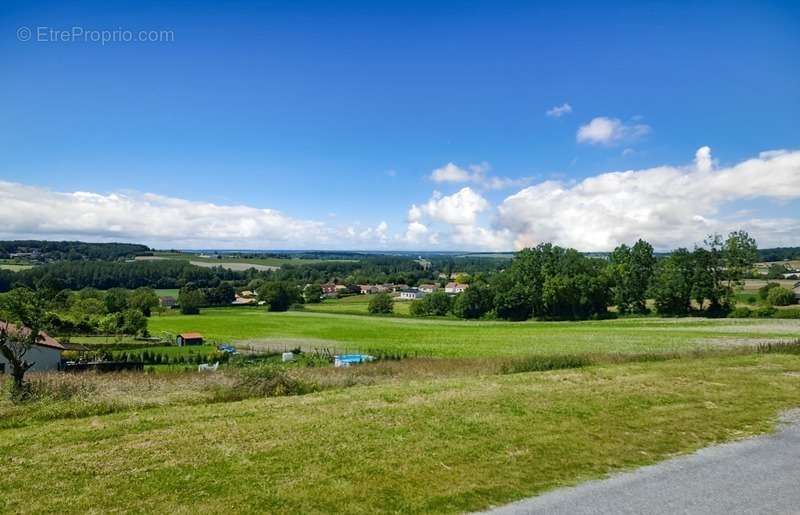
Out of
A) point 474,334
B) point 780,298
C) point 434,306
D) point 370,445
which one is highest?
point 370,445

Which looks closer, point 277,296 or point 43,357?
point 43,357

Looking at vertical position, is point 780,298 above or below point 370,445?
below

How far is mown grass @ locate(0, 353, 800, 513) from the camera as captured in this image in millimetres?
8539

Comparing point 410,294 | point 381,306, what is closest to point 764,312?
point 381,306

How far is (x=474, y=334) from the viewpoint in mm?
59750

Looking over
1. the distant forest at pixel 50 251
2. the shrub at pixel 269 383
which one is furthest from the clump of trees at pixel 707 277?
the distant forest at pixel 50 251

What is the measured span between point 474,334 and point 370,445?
49534 millimetres

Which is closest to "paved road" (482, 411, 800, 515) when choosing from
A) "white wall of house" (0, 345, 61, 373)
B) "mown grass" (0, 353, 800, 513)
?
"mown grass" (0, 353, 800, 513)

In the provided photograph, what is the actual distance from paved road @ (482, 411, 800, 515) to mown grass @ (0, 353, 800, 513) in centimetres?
46

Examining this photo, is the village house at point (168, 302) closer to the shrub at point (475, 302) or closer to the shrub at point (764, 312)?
the shrub at point (475, 302)

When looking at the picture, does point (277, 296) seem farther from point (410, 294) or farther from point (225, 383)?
point (225, 383)

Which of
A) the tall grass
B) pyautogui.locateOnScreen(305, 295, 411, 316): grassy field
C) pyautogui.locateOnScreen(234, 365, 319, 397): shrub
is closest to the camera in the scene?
the tall grass

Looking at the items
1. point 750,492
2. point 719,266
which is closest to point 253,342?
point 750,492

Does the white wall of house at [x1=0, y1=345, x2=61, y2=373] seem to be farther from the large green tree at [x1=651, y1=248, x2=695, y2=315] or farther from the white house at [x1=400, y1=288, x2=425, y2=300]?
the white house at [x1=400, y1=288, x2=425, y2=300]
